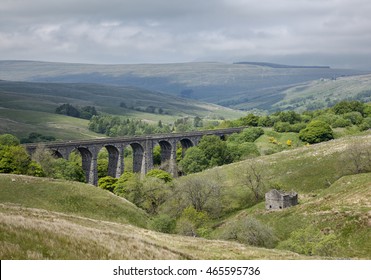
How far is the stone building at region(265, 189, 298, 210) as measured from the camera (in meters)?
61.4

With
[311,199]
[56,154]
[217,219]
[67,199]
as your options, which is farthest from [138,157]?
[311,199]

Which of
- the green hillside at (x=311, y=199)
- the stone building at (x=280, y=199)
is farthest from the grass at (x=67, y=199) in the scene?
the stone building at (x=280, y=199)

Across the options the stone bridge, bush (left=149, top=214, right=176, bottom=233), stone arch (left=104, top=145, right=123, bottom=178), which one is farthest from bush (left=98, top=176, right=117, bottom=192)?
A: bush (left=149, top=214, right=176, bottom=233)

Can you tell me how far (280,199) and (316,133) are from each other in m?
69.3

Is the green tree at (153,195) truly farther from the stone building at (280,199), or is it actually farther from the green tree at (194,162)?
the green tree at (194,162)

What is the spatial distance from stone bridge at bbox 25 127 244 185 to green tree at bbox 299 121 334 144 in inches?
1047

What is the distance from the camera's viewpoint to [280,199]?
61781mm

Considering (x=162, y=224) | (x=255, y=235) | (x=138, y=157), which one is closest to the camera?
(x=255, y=235)

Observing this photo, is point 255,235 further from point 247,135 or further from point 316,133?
point 247,135

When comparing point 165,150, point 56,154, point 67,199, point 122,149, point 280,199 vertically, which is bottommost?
point 165,150

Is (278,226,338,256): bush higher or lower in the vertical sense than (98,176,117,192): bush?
higher

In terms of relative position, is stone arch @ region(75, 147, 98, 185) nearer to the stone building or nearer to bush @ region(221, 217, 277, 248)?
the stone building

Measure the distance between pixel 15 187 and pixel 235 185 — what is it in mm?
37756
